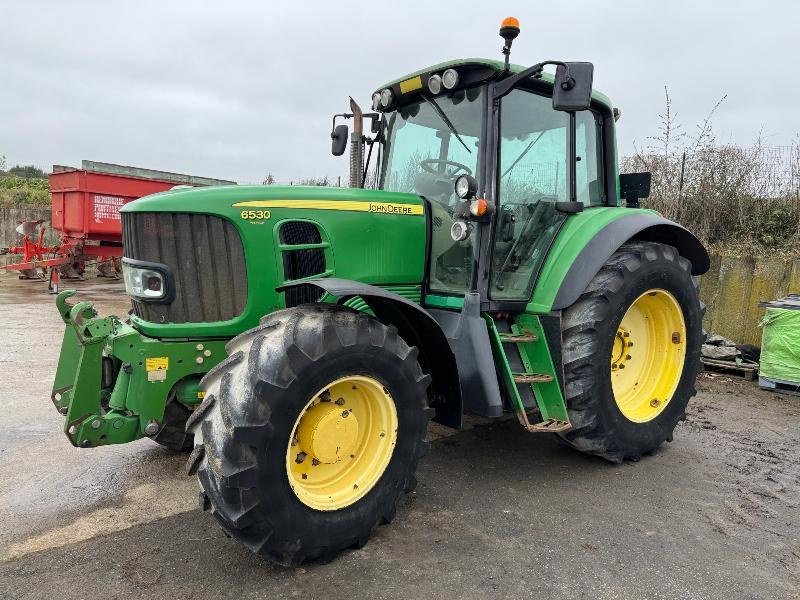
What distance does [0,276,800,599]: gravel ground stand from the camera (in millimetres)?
2553

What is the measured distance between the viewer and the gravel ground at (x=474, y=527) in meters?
2.55

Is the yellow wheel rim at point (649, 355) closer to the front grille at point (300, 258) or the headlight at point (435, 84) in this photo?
the headlight at point (435, 84)

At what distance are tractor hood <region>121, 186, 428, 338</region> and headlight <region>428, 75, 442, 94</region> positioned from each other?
948 mm

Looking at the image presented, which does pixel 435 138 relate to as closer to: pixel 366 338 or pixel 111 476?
pixel 366 338

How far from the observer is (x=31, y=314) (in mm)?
9469

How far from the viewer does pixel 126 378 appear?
9.98ft

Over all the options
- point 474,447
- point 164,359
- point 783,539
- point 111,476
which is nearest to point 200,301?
point 164,359

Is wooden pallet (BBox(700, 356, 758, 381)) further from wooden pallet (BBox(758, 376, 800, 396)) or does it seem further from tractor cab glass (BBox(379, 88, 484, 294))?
tractor cab glass (BBox(379, 88, 484, 294))

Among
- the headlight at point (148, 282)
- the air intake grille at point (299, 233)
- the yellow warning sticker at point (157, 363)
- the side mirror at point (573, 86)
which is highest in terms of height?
the side mirror at point (573, 86)

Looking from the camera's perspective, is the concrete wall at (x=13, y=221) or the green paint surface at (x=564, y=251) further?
the concrete wall at (x=13, y=221)

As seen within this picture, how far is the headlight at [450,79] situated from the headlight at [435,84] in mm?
66

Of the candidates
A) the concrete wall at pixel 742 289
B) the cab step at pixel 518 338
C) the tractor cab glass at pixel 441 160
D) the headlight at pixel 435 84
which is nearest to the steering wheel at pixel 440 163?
the tractor cab glass at pixel 441 160

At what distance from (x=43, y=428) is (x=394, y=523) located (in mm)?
2919

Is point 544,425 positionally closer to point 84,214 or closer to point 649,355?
point 649,355
